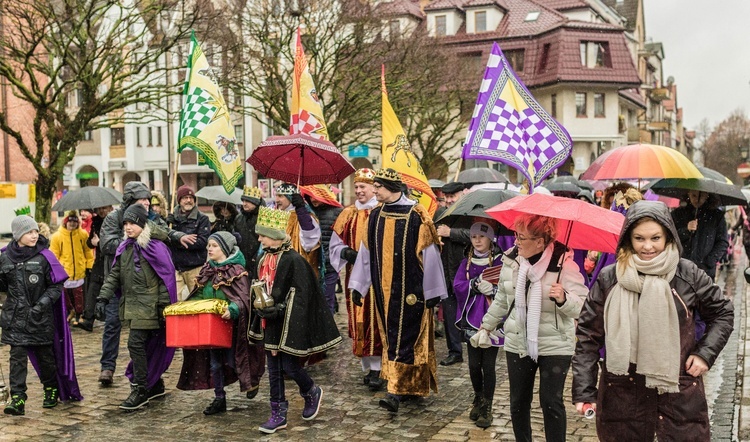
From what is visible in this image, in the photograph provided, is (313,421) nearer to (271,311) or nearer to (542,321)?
(271,311)

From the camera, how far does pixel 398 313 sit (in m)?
6.80

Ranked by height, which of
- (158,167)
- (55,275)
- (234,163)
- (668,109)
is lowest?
(55,275)

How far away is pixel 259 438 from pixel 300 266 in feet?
4.39

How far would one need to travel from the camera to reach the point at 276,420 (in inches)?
242

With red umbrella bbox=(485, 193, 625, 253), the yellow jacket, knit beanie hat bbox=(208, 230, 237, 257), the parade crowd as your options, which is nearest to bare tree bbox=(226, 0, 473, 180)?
the yellow jacket

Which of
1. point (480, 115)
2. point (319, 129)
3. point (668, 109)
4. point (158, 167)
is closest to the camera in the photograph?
point (480, 115)

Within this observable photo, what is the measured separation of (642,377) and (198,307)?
12.4ft

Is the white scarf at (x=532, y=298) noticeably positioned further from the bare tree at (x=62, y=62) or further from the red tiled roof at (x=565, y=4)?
the red tiled roof at (x=565, y=4)

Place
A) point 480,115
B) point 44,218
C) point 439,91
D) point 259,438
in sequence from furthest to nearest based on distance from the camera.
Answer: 1. point 439,91
2. point 44,218
3. point 480,115
4. point 259,438

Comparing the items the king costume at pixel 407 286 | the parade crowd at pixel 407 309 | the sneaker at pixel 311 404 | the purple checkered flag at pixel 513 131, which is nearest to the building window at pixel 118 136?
the parade crowd at pixel 407 309

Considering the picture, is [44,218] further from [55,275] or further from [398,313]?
[398,313]

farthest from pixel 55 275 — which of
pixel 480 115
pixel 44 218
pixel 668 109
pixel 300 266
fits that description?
pixel 668 109

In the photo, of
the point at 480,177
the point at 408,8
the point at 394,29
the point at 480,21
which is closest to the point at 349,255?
the point at 480,177

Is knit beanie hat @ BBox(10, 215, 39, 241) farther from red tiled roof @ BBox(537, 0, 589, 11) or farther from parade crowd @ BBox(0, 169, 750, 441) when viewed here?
red tiled roof @ BBox(537, 0, 589, 11)
